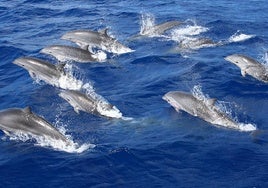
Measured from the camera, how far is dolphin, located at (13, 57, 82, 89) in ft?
63.9

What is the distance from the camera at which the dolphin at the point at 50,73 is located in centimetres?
1948

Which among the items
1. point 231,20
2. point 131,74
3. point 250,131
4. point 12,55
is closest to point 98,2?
point 231,20

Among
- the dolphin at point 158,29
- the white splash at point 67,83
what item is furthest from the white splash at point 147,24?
the white splash at point 67,83

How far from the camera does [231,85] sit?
65.1 feet

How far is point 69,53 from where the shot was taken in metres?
22.0

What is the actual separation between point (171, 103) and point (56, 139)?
4.85 m

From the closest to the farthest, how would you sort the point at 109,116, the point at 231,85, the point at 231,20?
the point at 109,116 → the point at 231,85 → the point at 231,20

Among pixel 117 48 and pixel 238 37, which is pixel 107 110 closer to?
pixel 117 48

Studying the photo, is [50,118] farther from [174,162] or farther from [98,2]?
[98,2]

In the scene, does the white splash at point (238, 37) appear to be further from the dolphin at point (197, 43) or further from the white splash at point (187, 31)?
the white splash at point (187, 31)

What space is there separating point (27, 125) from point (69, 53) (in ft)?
25.1

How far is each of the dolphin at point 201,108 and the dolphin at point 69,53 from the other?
5995 millimetres

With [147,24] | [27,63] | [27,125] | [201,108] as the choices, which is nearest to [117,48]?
[147,24]

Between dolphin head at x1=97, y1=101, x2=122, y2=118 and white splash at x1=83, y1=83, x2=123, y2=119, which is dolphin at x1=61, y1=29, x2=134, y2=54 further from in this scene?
dolphin head at x1=97, y1=101, x2=122, y2=118
